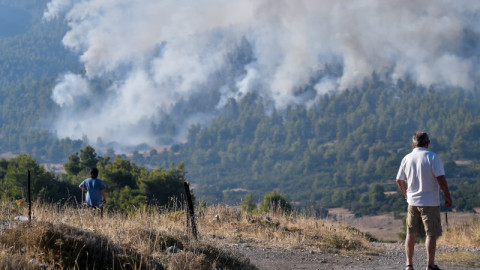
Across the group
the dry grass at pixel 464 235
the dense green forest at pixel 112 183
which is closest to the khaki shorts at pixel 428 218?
the dry grass at pixel 464 235

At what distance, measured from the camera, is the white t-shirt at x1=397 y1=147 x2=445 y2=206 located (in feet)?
26.6

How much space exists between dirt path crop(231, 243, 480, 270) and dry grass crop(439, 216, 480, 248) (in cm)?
228

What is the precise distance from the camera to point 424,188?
8.13 m

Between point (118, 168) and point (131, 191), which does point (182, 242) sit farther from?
point (118, 168)

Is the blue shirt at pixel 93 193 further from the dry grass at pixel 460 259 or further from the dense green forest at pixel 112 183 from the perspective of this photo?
the dense green forest at pixel 112 183

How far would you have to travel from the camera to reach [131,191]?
5872cm

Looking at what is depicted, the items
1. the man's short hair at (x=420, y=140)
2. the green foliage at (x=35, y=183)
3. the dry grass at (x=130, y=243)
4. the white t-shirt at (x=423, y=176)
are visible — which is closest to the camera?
the dry grass at (x=130, y=243)

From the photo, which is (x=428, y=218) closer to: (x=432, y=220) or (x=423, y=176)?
(x=432, y=220)

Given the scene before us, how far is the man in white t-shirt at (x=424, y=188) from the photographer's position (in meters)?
8.10

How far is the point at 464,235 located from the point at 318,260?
18.2 feet

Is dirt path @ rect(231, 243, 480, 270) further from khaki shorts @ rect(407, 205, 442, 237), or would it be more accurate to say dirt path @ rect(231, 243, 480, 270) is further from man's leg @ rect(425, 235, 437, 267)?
khaki shorts @ rect(407, 205, 442, 237)

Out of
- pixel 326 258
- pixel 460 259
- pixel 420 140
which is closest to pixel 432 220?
pixel 420 140

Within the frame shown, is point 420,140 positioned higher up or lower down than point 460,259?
higher up

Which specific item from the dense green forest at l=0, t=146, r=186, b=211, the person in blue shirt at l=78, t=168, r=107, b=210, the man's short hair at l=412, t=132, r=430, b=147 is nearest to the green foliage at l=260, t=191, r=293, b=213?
the person in blue shirt at l=78, t=168, r=107, b=210
